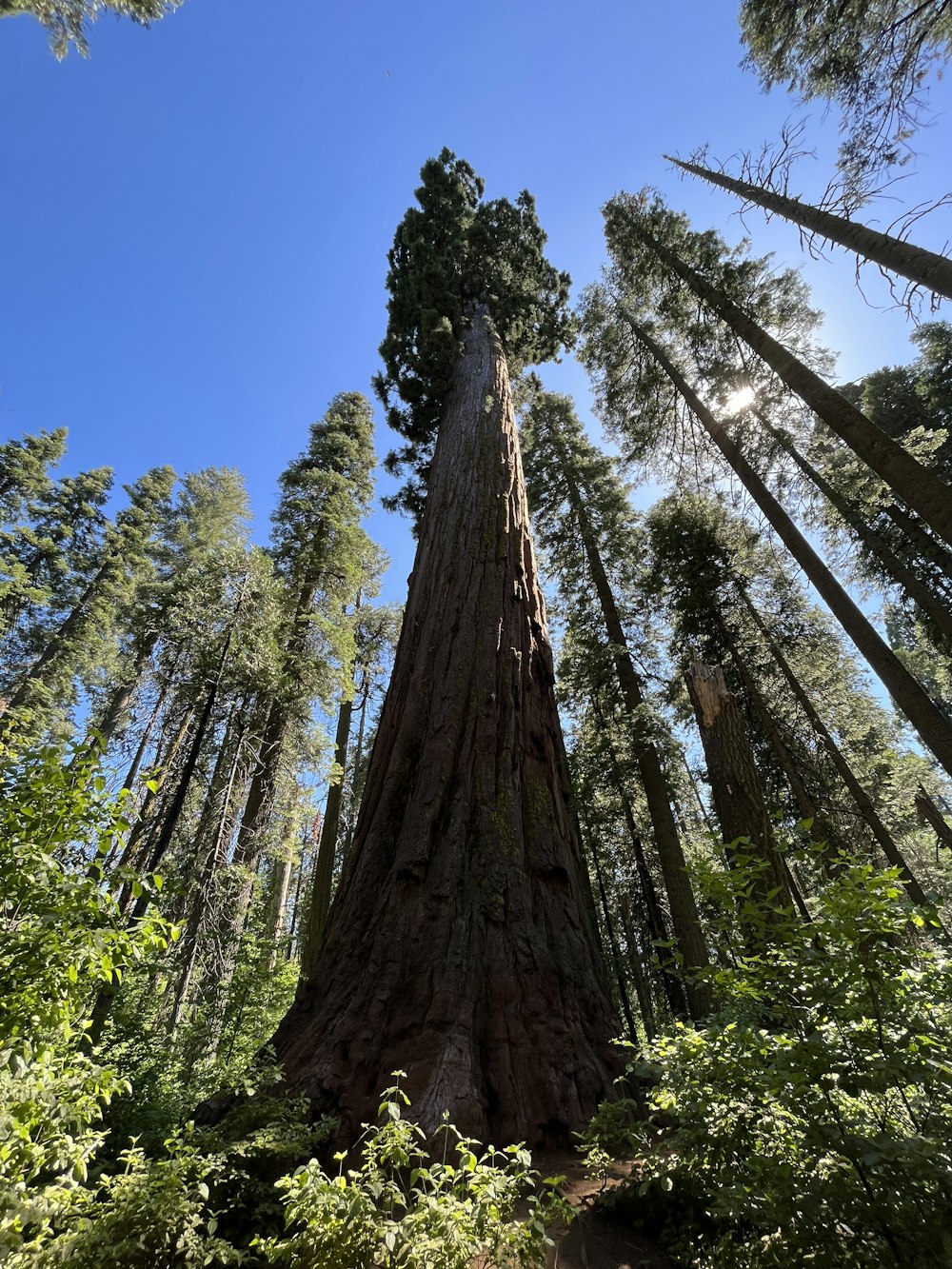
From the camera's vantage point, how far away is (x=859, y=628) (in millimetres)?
6172

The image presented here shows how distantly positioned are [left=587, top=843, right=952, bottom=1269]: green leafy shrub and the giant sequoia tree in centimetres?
66

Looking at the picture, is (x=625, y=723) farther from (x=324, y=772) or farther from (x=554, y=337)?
(x=554, y=337)

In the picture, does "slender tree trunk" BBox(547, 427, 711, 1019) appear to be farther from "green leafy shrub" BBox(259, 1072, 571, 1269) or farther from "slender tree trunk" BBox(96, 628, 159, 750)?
"slender tree trunk" BBox(96, 628, 159, 750)

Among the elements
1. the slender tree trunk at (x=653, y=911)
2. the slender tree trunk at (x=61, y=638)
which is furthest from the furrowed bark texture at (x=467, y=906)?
the slender tree trunk at (x=61, y=638)

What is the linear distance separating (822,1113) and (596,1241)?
0.99 meters

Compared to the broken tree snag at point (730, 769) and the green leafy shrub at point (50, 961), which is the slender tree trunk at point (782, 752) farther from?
the green leafy shrub at point (50, 961)

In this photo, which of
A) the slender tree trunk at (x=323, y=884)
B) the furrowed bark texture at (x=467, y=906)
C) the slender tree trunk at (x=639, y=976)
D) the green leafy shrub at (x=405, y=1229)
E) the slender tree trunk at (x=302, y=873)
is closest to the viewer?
the green leafy shrub at (x=405, y=1229)

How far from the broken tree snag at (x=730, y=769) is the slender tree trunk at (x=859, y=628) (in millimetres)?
1843

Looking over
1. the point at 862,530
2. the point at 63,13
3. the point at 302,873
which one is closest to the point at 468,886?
the point at 862,530

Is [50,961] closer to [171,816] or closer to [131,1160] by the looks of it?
[131,1160]

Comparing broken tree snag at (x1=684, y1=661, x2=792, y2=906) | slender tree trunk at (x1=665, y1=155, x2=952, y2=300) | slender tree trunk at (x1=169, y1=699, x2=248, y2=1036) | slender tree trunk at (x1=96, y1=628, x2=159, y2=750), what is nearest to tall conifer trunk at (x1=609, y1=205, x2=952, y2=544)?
slender tree trunk at (x1=665, y1=155, x2=952, y2=300)

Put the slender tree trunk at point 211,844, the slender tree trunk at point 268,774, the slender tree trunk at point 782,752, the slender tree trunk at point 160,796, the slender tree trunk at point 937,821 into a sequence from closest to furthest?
the slender tree trunk at point 211,844 → the slender tree trunk at point 160,796 → the slender tree trunk at point 268,774 → the slender tree trunk at point 937,821 → the slender tree trunk at point 782,752

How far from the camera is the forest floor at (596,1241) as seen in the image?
1766 millimetres

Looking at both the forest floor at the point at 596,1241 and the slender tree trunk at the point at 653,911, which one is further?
the slender tree trunk at the point at 653,911
